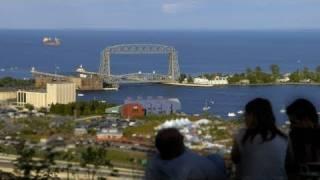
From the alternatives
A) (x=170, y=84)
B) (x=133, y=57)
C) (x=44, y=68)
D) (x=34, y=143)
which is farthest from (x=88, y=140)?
(x=133, y=57)

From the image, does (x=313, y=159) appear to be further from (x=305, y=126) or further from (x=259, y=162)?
(x=259, y=162)

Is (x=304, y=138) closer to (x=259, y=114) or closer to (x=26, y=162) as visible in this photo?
(x=259, y=114)

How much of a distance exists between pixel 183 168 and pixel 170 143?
2.4 inches

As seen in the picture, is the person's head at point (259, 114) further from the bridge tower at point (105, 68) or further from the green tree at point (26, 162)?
the bridge tower at point (105, 68)

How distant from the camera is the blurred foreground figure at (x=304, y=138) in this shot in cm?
166

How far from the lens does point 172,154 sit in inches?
56.9

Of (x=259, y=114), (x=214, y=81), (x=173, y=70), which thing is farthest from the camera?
(x=173, y=70)

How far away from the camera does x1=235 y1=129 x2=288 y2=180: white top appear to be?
1560 mm

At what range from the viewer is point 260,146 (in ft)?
5.14

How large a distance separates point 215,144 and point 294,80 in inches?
1069

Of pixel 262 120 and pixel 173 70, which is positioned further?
pixel 173 70

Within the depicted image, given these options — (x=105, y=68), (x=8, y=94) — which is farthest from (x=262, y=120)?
(x=105, y=68)

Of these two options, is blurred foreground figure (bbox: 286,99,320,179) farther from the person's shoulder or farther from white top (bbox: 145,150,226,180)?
white top (bbox: 145,150,226,180)

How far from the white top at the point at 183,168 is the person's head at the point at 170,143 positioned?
14 millimetres
